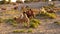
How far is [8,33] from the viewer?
1642 cm

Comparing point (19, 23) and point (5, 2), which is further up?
point (19, 23)

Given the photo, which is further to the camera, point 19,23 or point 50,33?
point 19,23

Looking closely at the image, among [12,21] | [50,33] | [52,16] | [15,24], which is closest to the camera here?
[50,33]

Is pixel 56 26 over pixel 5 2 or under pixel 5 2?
over

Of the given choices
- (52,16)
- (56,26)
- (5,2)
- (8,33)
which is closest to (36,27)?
(56,26)

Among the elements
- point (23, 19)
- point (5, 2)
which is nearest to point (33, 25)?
point (23, 19)

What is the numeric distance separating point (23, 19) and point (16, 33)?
396cm

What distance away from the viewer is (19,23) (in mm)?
20391

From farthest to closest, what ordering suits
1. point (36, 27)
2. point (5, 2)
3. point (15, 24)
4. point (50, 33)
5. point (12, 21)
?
point (5, 2) < point (12, 21) < point (15, 24) < point (36, 27) < point (50, 33)

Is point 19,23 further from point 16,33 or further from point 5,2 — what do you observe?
point 5,2

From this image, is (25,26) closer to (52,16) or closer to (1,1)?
(52,16)

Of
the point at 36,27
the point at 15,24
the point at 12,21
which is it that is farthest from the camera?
the point at 12,21

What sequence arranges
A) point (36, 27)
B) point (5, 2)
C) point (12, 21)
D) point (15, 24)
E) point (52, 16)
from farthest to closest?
point (5, 2)
point (52, 16)
point (12, 21)
point (15, 24)
point (36, 27)

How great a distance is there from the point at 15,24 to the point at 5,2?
30.7m
